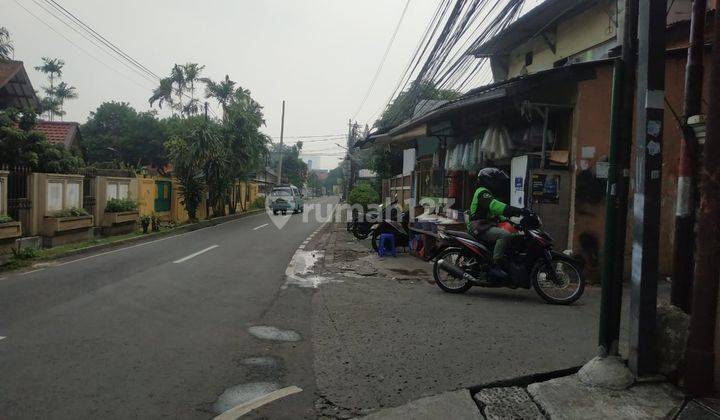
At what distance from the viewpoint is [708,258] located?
3.06 m

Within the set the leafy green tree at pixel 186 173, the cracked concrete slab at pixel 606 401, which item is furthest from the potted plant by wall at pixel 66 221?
the cracked concrete slab at pixel 606 401

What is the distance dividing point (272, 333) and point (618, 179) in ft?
11.8

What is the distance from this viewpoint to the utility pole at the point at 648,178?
3443 millimetres

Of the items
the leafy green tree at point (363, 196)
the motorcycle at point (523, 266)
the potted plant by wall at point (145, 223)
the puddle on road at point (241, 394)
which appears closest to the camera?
the puddle on road at point (241, 394)

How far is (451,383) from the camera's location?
384cm

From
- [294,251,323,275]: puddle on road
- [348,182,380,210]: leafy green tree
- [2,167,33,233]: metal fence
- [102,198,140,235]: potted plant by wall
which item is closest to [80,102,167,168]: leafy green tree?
[102,198,140,235]: potted plant by wall

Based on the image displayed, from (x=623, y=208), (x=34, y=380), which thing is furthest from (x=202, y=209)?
(x=623, y=208)

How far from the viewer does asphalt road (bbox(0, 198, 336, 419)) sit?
3.45m

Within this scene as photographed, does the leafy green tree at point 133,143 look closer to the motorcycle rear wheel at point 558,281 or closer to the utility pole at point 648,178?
the motorcycle rear wheel at point 558,281

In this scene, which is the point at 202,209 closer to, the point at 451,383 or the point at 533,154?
the point at 533,154

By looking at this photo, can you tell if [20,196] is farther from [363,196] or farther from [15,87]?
[15,87]

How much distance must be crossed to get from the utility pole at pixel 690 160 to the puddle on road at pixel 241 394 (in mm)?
3158

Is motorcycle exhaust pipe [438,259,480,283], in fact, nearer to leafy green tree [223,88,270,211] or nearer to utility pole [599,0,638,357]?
utility pole [599,0,638,357]

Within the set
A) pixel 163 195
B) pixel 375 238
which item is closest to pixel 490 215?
pixel 375 238
